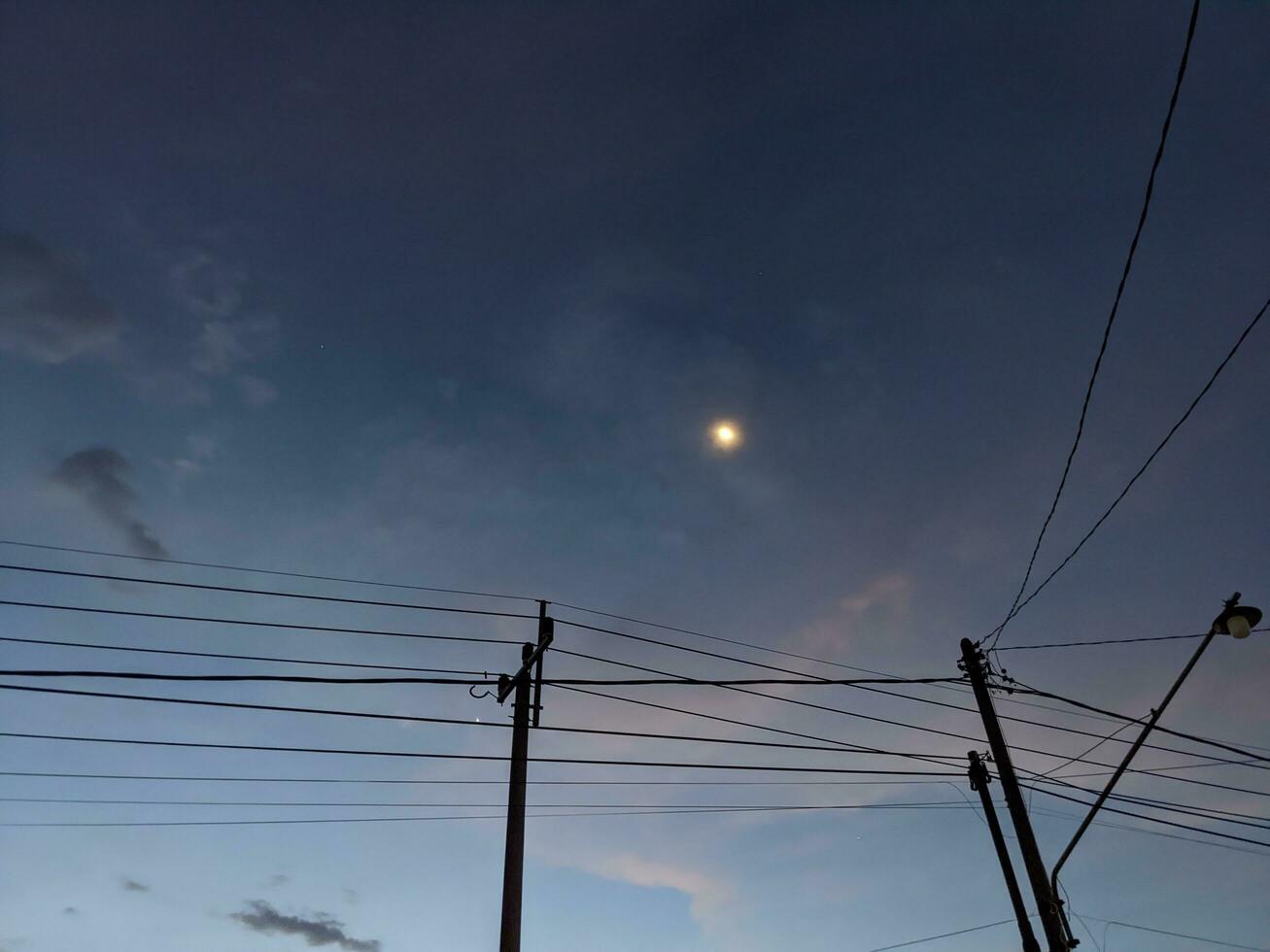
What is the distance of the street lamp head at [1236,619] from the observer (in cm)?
1138

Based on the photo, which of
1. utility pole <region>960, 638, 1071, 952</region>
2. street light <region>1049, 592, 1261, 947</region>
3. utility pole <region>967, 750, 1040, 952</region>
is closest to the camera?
street light <region>1049, 592, 1261, 947</region>

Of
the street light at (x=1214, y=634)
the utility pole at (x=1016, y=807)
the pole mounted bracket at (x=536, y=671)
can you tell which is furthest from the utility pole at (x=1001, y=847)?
the pole mounted bracket at (x=536, y=671)

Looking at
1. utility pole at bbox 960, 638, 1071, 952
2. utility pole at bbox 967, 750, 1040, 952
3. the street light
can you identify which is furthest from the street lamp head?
utility pole at bbox 967, 750, 1040, 952

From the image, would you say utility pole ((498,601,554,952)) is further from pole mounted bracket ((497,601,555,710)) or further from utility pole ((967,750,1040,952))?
utility pole ((967,750,1040,952))

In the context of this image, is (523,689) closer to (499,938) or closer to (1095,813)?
(499,938)

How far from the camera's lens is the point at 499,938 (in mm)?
11258

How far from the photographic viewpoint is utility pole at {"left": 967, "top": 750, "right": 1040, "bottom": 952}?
17797 millimetres

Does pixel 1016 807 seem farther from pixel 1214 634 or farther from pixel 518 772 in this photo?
pixel 518 772

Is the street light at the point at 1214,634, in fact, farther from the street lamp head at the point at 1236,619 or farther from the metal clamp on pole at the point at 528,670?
the metal clamp on pole at the point at 528,670

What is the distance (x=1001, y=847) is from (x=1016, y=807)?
4.31 m

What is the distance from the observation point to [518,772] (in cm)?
1305

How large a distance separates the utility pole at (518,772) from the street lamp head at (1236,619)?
11.6m

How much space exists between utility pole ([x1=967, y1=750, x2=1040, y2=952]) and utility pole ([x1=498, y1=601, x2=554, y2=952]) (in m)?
12.5

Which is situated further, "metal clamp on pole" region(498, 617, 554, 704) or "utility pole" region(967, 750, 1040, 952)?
"utility pole" region(967, 750, 1040, 952)
